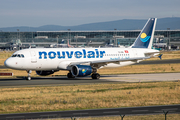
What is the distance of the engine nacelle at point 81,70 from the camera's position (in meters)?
44.6

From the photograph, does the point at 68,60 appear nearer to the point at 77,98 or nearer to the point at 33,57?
the point at 33,57

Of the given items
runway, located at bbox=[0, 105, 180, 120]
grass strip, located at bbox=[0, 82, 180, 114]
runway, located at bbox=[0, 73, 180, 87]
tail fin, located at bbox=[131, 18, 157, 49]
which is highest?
tail fin, located at bbox=[131, 18, 157, 49]

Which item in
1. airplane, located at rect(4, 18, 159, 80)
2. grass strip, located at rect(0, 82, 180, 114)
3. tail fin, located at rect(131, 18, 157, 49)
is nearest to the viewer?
grass strip, located at rect(0, 82, 180, 114)

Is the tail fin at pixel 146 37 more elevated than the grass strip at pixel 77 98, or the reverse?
the tail fin at pixel 146 37

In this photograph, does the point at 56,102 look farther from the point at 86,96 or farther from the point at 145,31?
the point at 145,31

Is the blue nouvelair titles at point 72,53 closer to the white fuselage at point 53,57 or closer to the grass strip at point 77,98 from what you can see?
the white fuselage at point 53,57

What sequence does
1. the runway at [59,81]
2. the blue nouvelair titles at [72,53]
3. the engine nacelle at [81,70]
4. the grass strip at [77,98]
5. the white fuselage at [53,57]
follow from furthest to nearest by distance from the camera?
the blue nouvelair titles at [72,53]
the engine nacelle at [81,70]
the white fuselage at [53,57]
the runway at [59,81]
the grass strip at [77,98]

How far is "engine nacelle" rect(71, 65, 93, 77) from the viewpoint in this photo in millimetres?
44562

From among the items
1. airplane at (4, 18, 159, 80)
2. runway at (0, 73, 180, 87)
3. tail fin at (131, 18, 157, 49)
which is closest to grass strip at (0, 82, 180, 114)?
runway at (0, 73, 180, 87)

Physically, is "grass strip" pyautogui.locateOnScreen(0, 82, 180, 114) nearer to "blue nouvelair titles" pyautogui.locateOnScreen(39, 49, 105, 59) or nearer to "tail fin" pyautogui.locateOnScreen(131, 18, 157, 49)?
"blue nouvelair titles" pyautogui.locateOnScreen(39, 49, 105, 59)

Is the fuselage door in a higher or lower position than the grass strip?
higher

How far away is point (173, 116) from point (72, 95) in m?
12.6

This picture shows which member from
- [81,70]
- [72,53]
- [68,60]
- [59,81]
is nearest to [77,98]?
[81,70]

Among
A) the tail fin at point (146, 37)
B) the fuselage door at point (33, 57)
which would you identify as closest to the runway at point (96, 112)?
the fuselage door at point (33, 57)
